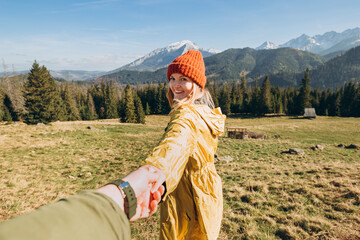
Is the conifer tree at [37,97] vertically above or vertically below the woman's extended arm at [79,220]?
above

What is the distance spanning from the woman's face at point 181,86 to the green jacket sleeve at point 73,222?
5.94 feet

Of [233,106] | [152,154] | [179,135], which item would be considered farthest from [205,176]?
[233,106]

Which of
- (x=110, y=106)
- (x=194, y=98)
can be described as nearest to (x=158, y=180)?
(x=194, y=98)

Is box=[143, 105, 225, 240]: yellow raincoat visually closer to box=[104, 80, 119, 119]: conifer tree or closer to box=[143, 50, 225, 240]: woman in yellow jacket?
box=[143, 50, 225, 240]: woman in yellow jacket

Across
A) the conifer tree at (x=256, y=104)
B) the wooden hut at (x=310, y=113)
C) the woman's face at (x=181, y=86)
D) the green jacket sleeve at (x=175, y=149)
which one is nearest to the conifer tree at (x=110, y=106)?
the conifer tree at (x=256, y=104)

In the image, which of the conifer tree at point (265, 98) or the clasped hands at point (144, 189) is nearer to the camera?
the clasped hands at point (144, 189)

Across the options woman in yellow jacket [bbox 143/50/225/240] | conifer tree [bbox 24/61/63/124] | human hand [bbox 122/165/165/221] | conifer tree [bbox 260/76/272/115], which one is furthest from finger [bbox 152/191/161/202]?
conifer tree [bbox 260/76/272/115]

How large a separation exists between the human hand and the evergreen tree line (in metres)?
50.0

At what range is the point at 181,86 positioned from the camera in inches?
101

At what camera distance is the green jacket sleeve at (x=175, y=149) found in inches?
56.5

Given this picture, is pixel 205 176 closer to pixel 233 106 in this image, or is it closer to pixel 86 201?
pixel 86 201

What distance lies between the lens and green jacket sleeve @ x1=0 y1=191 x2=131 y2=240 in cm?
63

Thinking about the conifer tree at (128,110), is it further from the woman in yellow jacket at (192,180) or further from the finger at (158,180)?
the finger at (158,180)

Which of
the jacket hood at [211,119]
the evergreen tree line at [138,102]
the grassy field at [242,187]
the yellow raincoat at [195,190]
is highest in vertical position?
the evergreen tree line at [138,102]
